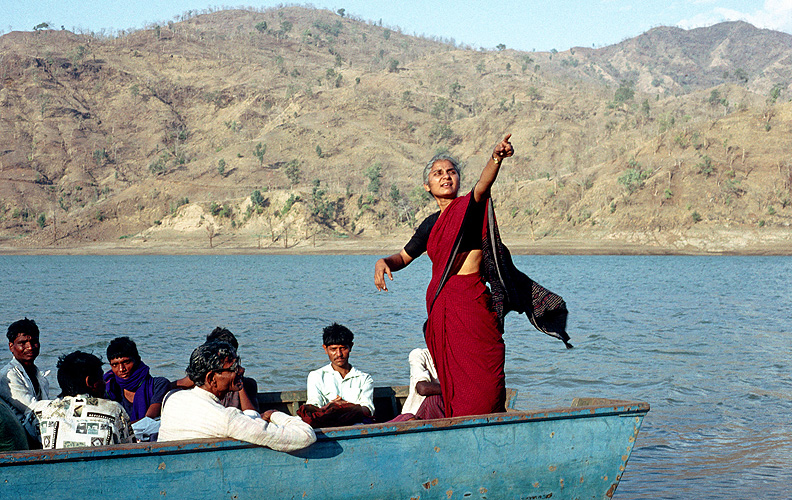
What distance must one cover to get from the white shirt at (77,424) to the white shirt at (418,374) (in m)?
2.08

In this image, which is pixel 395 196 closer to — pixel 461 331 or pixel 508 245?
pixel 508 245

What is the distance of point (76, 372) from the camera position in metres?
4.00

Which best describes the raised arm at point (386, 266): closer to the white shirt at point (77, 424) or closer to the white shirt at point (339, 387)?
the white shirt at point (339, 387)

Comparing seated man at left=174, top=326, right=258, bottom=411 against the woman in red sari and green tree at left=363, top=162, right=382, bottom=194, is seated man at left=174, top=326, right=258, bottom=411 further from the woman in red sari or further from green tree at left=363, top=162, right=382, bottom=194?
green tree at left=363, top=162, right=382, bottom=194

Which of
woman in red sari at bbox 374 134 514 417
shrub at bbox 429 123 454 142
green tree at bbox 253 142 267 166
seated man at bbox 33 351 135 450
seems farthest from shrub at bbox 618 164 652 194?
seated man at bbox 33 351 135 450

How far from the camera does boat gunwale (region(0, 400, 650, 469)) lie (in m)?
3.79

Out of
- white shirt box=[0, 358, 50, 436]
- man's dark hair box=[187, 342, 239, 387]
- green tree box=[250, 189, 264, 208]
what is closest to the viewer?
man's dark hair box=[187, 342, 239, 387]

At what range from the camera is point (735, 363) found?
518 inches

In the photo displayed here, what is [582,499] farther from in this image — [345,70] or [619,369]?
[345,70]

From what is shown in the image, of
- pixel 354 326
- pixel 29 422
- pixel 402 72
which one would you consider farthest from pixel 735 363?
pixel 402 72

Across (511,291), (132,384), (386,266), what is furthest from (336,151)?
(511,291)

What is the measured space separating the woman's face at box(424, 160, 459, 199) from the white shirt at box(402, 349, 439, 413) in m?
1.42

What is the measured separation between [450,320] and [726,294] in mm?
25771

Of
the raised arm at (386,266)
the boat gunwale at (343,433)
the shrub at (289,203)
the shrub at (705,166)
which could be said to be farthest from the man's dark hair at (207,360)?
the shrub at (289,203)
